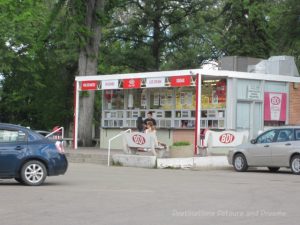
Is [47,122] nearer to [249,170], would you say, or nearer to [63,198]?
[249,170]

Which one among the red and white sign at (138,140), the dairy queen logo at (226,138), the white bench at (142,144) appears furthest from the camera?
the dairy queen logo at (226,138)

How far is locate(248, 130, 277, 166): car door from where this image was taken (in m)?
22.7

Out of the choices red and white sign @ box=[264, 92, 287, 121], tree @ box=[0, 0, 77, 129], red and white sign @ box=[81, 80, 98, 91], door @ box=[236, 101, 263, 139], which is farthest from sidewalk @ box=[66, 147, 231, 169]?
tree @ box=[0, 0, 77, 129]

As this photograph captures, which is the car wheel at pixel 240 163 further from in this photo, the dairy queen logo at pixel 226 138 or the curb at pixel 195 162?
the dairy queen logo at pixel 226 138

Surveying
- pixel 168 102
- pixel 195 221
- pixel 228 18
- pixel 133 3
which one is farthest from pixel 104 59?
pixel 195 221

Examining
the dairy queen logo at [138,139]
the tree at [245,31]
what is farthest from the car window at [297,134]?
the tree at [245,31]

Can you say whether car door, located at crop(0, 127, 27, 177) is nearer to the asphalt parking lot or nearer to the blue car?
the blue car

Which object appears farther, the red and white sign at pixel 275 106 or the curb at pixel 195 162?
the red and white sign at pixel 275 106

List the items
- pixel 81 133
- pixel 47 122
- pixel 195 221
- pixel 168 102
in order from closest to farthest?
pixel 195 221 → pixel 168 102 → pixel 81 133 → pixel 47 122

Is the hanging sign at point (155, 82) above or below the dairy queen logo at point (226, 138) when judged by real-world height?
above

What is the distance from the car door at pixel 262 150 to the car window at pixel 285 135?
0.66ft

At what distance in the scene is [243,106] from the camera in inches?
1149

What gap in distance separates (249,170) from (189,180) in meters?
6.23

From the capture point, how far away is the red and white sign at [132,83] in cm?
3003
